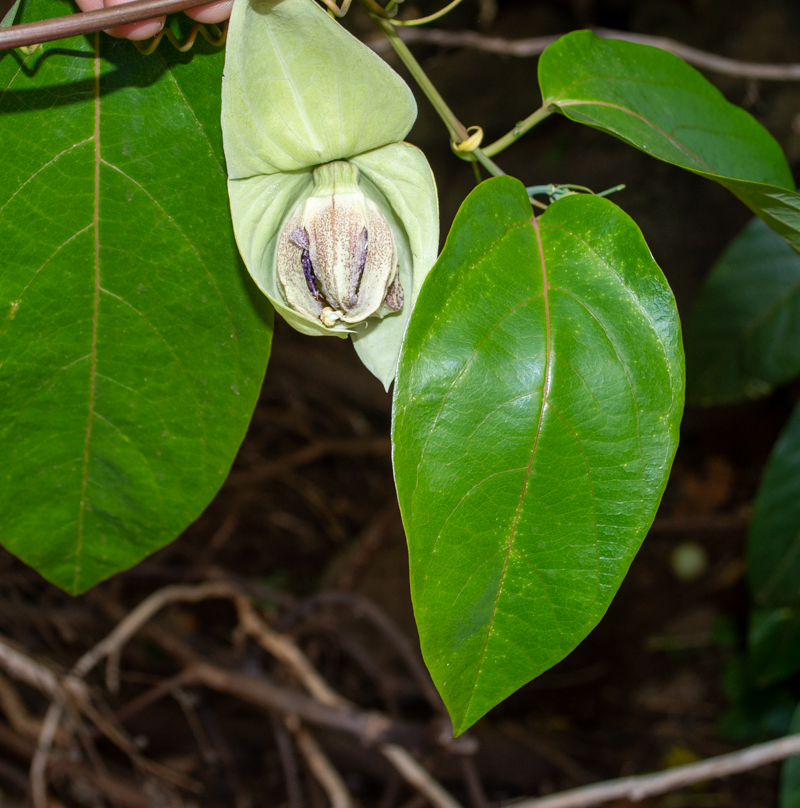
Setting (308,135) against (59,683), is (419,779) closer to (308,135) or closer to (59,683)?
(59,683)

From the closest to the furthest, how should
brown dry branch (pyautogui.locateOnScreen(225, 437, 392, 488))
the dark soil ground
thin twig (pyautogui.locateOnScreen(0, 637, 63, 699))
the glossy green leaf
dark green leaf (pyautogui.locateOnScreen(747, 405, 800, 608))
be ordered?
the glossy green leaf → thin twig (pyautogui.locateOnScreen(0, 637, 63, 699)) → dark green leaf (pyautogui.locateOnScreen(747, 405, 800, 608)) → the dark soil ground → brown dry branch (pyautogui.locateOnScreen(225, 437, 392, 488))

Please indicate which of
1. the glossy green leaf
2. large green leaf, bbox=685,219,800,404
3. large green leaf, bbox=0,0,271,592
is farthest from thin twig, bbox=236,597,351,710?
large green leaf, bbox=685,219,800,404

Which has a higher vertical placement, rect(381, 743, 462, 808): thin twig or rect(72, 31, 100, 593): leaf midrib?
rect(72, 31, 100, 593): leaf midrib

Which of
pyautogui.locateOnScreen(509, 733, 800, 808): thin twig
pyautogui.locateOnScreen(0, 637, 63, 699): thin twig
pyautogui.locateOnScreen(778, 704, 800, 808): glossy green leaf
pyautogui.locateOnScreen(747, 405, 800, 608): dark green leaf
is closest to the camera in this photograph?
pyautogui.locateOnScreen(509, 733, 800, 808): thin twig

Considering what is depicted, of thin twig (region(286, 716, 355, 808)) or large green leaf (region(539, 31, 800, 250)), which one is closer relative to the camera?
large green leaf (region(539, 31, 800, 250))

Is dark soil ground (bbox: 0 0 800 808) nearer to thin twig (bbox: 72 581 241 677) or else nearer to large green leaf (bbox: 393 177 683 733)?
thin twig (bbox: 72 581 241 677)

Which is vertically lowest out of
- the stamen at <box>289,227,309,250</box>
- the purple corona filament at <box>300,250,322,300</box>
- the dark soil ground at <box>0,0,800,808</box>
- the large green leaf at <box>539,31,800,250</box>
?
the dark soil ground at <box>0,0,800,808</box>
